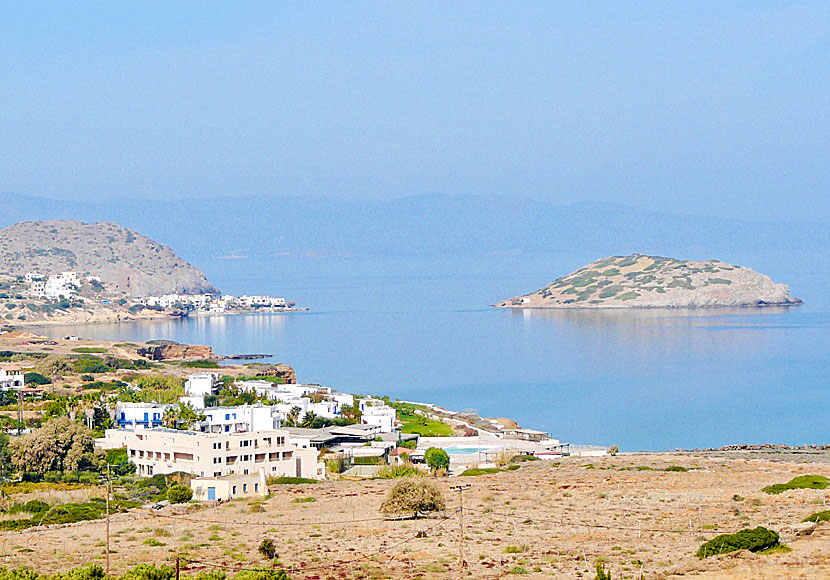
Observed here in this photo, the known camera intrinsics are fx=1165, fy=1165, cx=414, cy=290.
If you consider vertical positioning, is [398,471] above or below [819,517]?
below

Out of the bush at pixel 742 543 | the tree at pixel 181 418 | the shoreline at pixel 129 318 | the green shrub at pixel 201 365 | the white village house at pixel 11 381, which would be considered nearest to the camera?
the bush at pixel 742 543

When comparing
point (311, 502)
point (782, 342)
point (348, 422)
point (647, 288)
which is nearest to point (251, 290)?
point (647, 288)

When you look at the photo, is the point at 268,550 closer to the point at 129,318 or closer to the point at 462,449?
the point at 462,449

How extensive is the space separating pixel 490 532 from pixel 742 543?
16.9ft

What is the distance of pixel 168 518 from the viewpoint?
24734 millimetres

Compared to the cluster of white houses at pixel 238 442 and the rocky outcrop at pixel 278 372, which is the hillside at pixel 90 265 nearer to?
the rocky outcrop at pixel 278 372

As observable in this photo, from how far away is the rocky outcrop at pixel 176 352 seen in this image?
81938mm

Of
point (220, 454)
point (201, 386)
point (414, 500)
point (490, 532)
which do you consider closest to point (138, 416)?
point (220, 454)

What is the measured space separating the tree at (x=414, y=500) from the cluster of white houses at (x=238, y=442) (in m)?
5.65

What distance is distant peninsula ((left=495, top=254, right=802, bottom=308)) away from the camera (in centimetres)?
15325

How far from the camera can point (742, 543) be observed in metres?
18.6

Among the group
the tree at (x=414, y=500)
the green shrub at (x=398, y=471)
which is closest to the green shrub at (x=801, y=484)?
the tree at (x=414, y=500)

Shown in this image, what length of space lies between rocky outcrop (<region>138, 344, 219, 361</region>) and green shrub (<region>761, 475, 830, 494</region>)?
194ft

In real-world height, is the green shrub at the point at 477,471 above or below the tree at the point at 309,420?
below
